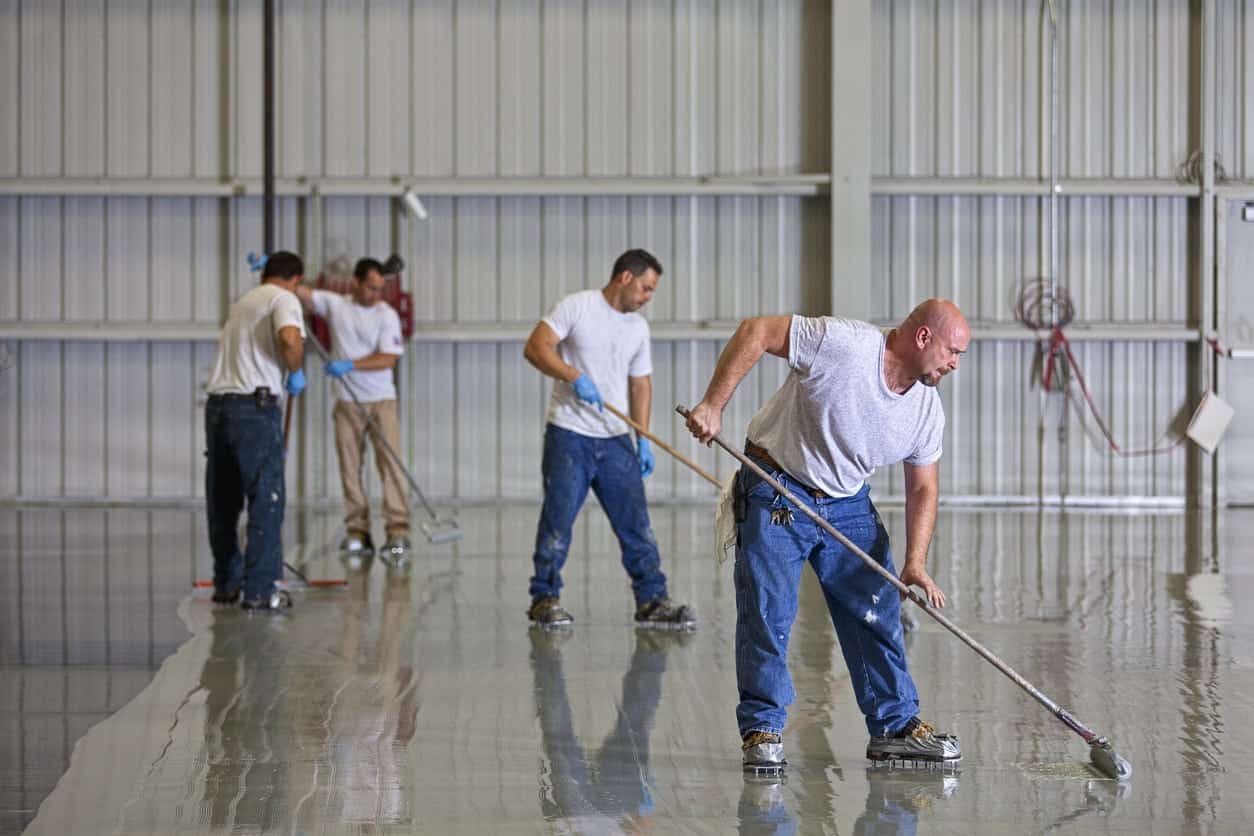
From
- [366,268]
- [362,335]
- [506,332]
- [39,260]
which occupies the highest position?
[39,260]

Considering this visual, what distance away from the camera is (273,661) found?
6047 millimetres

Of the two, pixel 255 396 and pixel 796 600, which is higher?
pixel 255 396

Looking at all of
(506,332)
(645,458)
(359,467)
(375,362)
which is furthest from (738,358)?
(506,332)

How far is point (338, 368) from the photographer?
373 inches

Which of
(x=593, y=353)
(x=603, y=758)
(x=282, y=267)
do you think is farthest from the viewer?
(x=282, y=267)

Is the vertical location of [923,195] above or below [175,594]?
above

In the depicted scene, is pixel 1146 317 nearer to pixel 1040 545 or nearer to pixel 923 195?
pixel 923 195

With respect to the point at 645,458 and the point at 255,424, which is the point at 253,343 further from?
the point at 645,458

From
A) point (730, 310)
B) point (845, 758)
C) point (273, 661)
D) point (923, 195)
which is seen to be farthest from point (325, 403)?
point (845, 758)

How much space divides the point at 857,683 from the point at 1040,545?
6.29 metres

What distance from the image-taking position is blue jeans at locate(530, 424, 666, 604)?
22.3 feet

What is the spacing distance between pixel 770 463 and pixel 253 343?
11.6ft

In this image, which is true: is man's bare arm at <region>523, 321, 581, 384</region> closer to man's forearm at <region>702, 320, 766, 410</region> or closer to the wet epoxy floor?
the wet epoxy floor

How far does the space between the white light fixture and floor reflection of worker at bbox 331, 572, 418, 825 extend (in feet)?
21.5
